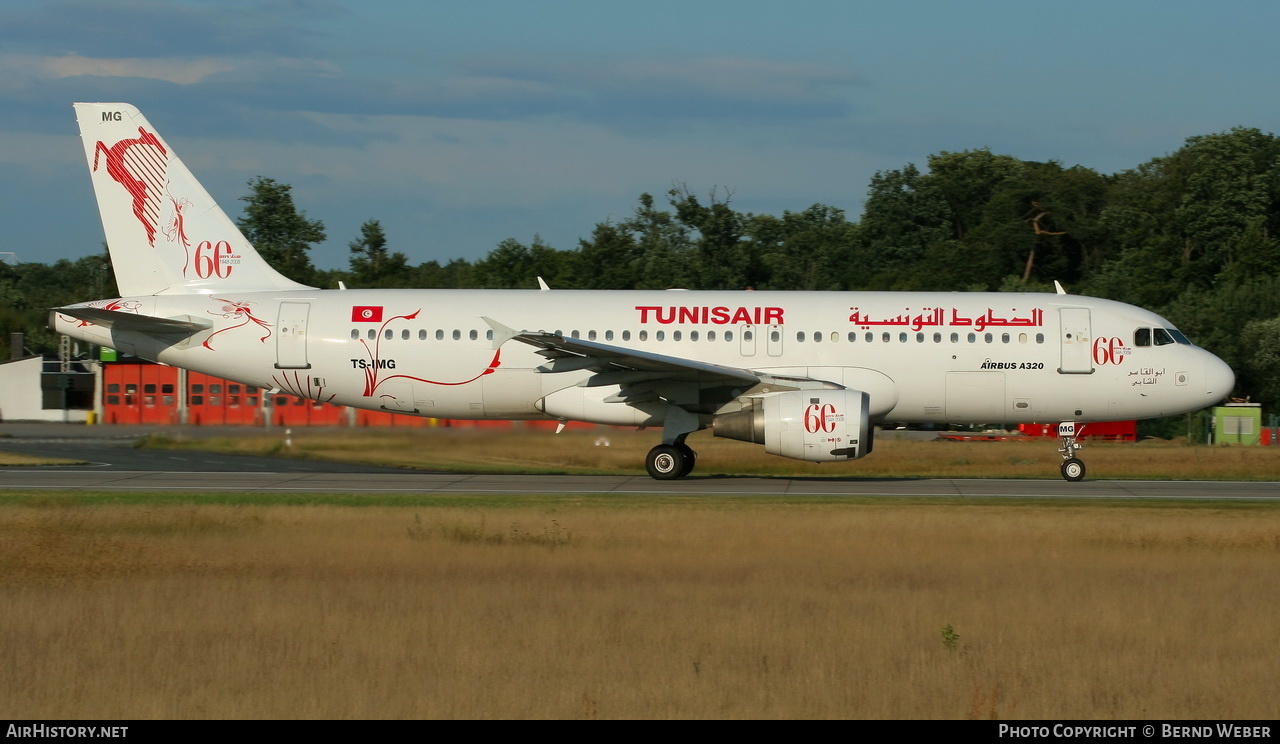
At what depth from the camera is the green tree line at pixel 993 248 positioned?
5731cm

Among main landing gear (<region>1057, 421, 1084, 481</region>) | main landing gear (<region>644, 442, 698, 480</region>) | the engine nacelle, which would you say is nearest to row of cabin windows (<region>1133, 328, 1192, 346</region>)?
main landing gear (<region>1057, 421, 1084, 481</region>)

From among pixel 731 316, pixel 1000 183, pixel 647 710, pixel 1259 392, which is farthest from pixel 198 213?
pixel 1000 183

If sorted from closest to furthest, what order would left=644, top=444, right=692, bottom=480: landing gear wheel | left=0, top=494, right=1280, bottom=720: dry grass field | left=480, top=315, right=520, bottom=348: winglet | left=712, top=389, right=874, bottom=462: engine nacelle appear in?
1. left=0, top=494, right=1280, bottom=720: dry grass field
2. left=712, top=389, right=874, bottom=462: engine nacelle
3. left=480, top=315, right=520, bottom=348: winglet
4. left=644, top=444, right=692, bottom=480: landing gear wheel

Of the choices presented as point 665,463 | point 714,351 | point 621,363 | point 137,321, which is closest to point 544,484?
point 665,463

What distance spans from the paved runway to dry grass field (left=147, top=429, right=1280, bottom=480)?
0.53 metres

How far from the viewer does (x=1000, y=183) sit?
78.6 metres

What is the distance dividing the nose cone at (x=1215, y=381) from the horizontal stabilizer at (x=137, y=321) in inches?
723

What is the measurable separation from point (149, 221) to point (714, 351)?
11.0m

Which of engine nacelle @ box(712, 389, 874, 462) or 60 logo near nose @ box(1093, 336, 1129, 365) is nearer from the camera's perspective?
engine nacelle @ box(712, 389, 874, 462)

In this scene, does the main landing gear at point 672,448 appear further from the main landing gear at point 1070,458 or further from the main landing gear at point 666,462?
the main landing gear at point 1070,458

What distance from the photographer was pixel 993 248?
65250 mm

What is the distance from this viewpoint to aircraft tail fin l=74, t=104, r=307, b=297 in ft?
83.0

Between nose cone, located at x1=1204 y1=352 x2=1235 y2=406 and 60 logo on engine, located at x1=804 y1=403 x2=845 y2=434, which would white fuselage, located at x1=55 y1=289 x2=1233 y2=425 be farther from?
60 logo on engine, located at x1=804 y1=403 x2=845 y2=434
